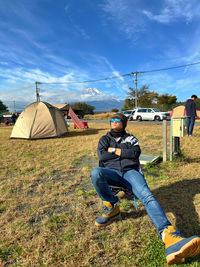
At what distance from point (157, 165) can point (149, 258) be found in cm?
298

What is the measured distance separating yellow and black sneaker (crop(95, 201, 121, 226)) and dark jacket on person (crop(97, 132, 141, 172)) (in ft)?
1.64

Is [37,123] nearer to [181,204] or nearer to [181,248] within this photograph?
[181,204]

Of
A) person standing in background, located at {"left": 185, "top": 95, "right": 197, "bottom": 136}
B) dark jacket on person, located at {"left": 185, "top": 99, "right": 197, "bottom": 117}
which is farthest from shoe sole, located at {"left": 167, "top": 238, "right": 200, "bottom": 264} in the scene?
dark jacket on person, located at {"left": 185, "top": 99, "right": 197, "bottom": 117}

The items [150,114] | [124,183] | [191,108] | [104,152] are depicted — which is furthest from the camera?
[150,114]

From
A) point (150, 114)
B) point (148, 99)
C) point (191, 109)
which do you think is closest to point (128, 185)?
point (191, 109)

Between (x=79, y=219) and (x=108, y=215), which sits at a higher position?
(x=108, y=215)

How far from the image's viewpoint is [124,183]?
2412 mm

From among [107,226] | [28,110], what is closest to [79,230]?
[107,226]

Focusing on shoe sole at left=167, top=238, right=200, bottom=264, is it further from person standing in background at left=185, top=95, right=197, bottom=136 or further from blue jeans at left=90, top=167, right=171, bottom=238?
person standing in background at left=185, top=95, right=197, bottom=136

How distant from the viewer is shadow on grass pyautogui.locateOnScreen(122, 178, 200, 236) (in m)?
2.21

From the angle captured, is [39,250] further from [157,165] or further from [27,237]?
[157,165]

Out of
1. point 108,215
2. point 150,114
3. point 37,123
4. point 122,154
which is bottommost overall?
point 108,215

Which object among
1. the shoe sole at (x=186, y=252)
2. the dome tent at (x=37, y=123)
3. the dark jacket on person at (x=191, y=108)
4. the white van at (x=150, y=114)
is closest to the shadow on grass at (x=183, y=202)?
the shoe sole at (x=186, y=252)

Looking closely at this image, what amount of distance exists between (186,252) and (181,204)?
122cm
